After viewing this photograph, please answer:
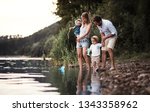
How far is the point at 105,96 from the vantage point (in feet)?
16.0

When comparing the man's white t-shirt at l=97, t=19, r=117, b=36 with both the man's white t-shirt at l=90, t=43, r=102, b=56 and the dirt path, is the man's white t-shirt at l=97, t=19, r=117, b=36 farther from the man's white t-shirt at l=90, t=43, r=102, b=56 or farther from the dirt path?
the man's white t-shirt at l=90, t=43, r=102, b=56

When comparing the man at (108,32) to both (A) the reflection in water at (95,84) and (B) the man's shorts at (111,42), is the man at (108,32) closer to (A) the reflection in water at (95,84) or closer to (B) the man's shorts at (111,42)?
(B) the man's shorts at (111,42)

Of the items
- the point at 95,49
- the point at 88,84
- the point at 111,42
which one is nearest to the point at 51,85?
the point at 88,84

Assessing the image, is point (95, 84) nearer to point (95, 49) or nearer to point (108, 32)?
point (108, 32)

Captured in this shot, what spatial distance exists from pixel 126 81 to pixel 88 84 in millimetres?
388

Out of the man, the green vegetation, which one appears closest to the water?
the man

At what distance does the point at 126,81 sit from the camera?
564cm

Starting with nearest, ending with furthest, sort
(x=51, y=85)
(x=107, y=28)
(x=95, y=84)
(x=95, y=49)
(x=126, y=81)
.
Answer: (x=126, y=81), (x=95, y=84), (x=51, y=85), (x=107, y=28), (x=95, y=49)

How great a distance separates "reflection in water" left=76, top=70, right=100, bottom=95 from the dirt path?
0.21 feet

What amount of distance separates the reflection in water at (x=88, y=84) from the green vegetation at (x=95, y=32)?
2.50 ft

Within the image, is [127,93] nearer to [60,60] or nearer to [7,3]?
[7,3]

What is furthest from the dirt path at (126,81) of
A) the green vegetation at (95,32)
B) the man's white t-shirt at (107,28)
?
the green vegetation at (95,32)

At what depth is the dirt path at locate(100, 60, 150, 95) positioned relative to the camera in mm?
5102

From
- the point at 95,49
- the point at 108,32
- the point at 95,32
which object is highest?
the point at 95,32
